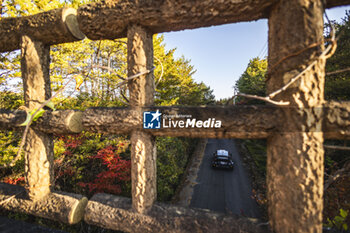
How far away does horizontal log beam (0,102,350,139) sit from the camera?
4.52 feet

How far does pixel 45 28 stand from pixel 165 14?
73.6 inches

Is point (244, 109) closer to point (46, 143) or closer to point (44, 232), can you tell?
point (46, 143)

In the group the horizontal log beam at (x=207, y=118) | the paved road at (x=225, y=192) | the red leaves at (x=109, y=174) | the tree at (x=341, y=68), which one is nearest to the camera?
the horizontal log beam at (x=207, y=118)

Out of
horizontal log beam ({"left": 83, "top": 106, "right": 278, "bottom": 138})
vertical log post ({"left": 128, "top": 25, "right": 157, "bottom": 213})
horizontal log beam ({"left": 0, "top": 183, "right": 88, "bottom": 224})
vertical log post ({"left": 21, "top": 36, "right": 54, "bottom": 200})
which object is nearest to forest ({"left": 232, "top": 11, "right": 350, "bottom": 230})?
horizontal log beam ({"left": 83, "top": 106, "right": 278, "bottom": 138})

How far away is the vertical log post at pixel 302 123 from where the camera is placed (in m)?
1.37

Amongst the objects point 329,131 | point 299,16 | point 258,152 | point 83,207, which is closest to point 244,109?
point 329,131

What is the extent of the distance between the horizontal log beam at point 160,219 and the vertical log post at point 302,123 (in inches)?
19.3

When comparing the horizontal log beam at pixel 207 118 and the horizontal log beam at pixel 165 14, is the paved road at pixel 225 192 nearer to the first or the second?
the horizontal log beam at pixel 207 118

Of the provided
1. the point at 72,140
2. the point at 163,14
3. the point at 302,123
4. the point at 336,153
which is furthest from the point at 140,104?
the point at 336,153

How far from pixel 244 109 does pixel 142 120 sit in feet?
3.94

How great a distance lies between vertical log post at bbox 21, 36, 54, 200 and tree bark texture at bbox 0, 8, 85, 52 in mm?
153

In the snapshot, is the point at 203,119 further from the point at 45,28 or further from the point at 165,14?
the point at 45,28

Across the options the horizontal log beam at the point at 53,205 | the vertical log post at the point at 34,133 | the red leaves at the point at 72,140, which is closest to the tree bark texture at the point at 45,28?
the vertical log post at the point at 34,133

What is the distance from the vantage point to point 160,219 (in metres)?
1.81
